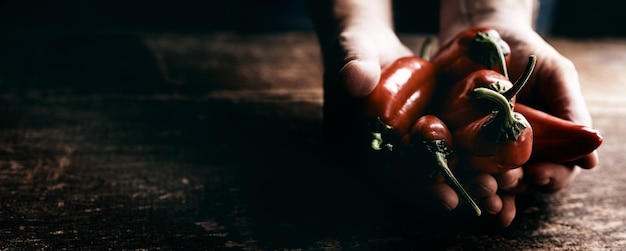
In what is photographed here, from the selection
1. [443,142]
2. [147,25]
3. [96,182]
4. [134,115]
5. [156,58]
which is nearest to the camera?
[443,142]

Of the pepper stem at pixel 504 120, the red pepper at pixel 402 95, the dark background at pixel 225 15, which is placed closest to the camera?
the pepper stem at pixel 504 120

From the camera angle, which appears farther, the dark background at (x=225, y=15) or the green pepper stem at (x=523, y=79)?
the dark background at (x=225, y=15)

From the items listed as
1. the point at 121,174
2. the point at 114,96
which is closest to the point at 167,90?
the point at 114,96

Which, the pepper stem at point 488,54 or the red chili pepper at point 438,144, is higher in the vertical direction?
the pepper stem at point 488,54

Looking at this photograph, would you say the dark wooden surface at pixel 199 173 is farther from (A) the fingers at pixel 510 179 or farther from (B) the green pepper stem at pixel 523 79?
(B) the green pepper stem at pixel 523 79

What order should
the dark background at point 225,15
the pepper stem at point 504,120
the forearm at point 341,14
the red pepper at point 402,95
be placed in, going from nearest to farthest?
1. the pepper stem at point 504,120
2. the red pepper at point 402,95
3. the forearm at point 341,14
4. the dark background at point 225,15


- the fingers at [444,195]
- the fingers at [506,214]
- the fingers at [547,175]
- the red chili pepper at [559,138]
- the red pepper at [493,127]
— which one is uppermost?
the red pepper at [493,127]

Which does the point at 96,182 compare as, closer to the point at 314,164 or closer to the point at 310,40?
the point at 314,164

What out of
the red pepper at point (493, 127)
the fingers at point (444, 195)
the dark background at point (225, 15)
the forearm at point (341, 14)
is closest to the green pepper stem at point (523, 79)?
the red pepper at point (493, 127)

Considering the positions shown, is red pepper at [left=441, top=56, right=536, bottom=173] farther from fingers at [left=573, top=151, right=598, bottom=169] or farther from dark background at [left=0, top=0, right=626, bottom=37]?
dark background at [left=0, top=0, right=626, bottom=37]
